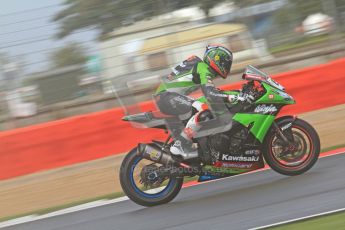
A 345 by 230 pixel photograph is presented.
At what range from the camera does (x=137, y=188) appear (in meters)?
6.64

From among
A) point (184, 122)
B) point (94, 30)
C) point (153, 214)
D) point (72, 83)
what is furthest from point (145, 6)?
point (153, 214)

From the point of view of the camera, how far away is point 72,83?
33.9 feet

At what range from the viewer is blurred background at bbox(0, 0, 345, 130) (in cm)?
1005

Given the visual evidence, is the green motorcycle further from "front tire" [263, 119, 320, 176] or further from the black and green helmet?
the black and green helmet

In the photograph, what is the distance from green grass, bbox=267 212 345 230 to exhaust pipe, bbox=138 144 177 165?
1770mm

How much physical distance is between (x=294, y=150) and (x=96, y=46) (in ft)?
14.9

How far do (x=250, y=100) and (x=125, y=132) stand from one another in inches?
144

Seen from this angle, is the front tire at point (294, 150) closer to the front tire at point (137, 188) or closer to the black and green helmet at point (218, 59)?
the black and green helmet at point (218, 59)

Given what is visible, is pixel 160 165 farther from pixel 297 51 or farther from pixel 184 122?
pixel 297 51

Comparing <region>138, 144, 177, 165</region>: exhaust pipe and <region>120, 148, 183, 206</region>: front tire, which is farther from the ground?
<region>138, 144, 177, 165</region>: exhaust pipe

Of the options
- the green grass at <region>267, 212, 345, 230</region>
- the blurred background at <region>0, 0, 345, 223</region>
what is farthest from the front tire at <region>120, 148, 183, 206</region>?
the blurred background at <region>0, 0, 345, 223</region>

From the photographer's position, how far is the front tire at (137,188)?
6.56m

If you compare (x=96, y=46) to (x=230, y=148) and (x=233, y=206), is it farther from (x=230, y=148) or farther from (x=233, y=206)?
(x=233, y=206)

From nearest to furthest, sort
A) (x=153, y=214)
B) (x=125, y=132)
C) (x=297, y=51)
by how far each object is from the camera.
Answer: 1. (x=153, y=214)
2. (x=125, y=132)
3. (x=297, y=51)
